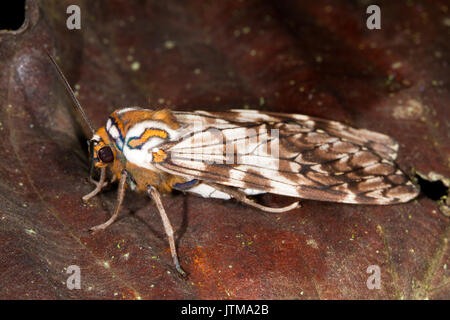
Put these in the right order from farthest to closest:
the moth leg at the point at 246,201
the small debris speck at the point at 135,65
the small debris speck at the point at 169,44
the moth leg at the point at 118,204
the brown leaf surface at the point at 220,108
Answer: the small debris speck at the point at 169,44 < the small debris speck at the point at 135,65 < the moth leg at the point at 246,201 < the moth leg at the point at 118,204 < the brown leaf surface at the point at 220,108

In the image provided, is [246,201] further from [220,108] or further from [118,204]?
[220,108]

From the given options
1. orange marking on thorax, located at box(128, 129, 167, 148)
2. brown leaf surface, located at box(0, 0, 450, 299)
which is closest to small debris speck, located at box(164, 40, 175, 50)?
brown leaf surface, located at box(0, 0, 450, 299)

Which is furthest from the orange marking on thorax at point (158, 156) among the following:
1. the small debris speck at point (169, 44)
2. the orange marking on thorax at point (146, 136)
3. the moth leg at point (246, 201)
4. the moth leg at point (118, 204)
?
the small debris speck at point (169, 44)

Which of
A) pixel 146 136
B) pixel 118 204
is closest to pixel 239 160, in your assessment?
pixel 146 136

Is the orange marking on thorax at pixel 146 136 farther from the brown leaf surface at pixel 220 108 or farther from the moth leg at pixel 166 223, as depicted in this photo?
the brown leaf surface at pixel 220 108

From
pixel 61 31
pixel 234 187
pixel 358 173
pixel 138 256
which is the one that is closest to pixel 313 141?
pixel 358 173
